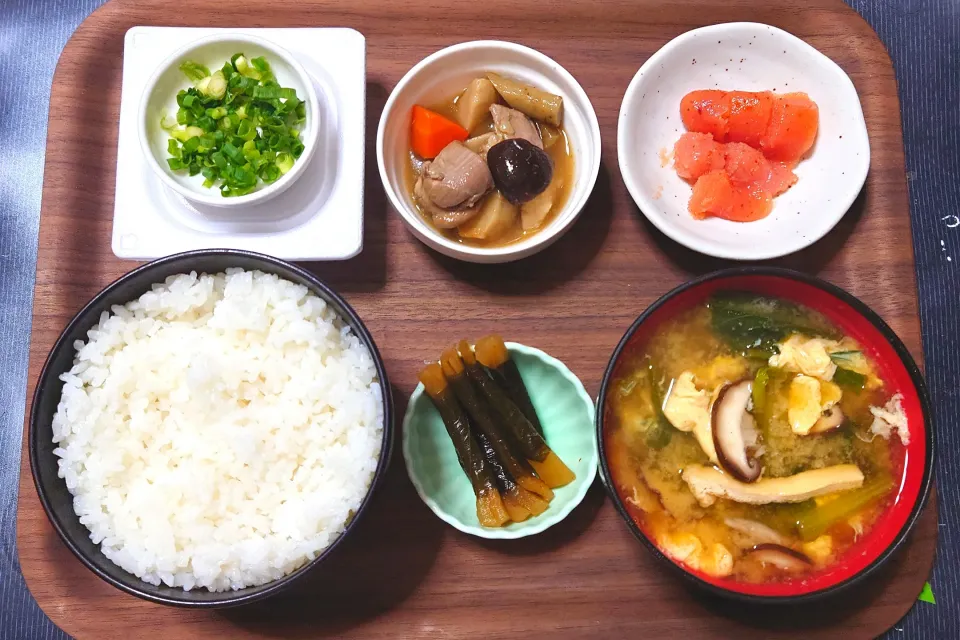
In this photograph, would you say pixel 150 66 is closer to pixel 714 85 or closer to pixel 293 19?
pixel 293 19

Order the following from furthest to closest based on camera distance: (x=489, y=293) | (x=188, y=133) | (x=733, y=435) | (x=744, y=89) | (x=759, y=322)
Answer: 1. (x=744, y=89)
2. (x=489, y=293)
3. (x=188, y=133)
4. (x=759, y=322)
5. (x=733, y=435)

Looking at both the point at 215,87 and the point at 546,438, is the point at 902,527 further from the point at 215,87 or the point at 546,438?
the point at 215,87

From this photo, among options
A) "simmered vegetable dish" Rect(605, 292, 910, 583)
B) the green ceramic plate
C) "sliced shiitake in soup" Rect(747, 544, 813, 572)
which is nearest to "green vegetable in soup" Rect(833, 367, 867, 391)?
"simmered vegetable dish" Rect(605, 292, 910, 583)

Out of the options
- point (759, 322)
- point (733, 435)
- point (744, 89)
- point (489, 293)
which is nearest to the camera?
point (733, 435)

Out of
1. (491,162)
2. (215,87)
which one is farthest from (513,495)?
(215,87)

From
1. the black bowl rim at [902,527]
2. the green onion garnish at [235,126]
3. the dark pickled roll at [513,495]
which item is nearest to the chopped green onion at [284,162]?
the green onion garnish at [235,126]

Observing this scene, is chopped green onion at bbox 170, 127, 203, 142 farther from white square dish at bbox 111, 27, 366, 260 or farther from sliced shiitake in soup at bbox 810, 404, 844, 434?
sliced shiitake in soup at bbox 810, 404, 844, 434

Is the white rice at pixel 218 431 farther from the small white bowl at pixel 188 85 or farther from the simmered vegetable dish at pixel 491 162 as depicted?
the simmered vegetable dish at pixel 491 162
